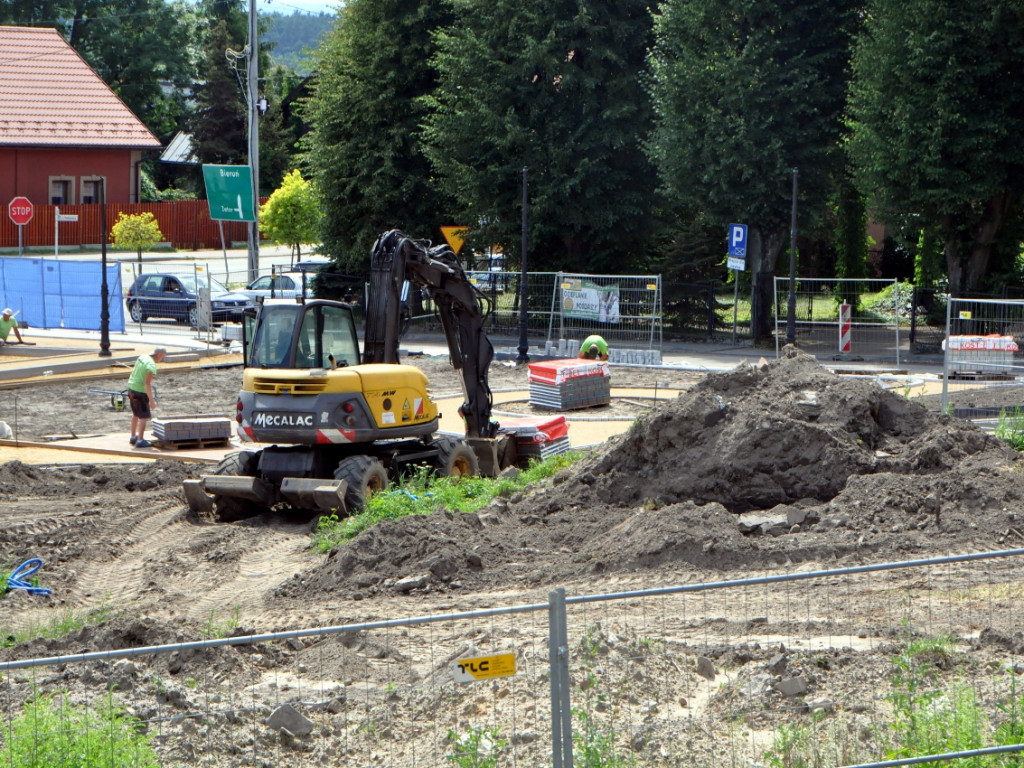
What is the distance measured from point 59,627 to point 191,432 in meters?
9.95

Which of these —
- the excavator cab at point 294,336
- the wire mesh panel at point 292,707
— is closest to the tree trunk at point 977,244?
the excavator cab at point 294,336

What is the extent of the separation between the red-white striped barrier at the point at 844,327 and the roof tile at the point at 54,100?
35.7 metres

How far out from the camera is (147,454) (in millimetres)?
18953

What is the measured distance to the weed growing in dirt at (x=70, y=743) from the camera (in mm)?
5836

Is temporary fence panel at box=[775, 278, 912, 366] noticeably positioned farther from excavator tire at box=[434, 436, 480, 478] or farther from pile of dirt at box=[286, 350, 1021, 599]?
excavator tire at box=[434, 436, 480, 478]

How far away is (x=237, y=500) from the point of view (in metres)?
14.6

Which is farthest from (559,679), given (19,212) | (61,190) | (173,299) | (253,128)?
(61,190)

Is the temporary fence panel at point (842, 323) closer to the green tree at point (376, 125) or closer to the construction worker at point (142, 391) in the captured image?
the green tree at point (376, 125)

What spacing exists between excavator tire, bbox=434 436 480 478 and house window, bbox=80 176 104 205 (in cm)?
4612

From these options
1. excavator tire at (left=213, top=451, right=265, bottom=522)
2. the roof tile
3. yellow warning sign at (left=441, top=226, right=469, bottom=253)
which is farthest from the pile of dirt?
the roof tile

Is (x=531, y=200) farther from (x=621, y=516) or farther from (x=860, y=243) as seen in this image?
(x=621, y=516)

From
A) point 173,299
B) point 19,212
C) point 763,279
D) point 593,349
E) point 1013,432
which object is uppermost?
point 19,212

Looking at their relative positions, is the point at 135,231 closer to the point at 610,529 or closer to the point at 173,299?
the point at 173,299

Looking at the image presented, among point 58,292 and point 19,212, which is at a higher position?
point 19,212
